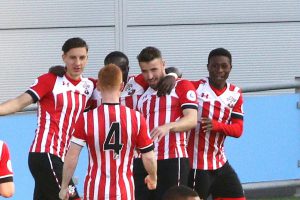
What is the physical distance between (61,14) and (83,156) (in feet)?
9.75

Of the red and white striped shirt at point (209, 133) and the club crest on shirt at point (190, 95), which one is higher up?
the club crest on shirt at point (190, 95)

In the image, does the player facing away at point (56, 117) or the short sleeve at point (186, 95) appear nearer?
the short sleeve at point (186, 95)

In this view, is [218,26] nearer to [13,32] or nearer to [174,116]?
[13,32]

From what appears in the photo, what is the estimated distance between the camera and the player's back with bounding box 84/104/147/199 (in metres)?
9.06

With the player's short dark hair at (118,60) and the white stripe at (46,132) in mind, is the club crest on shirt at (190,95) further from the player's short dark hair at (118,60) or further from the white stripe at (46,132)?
the white stripe at (46,132)

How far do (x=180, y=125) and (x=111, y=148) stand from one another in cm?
110

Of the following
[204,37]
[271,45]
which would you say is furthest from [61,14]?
[271,45]

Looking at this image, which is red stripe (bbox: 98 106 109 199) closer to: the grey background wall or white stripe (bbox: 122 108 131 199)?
white stripe (bbox: 122 108 131 199)

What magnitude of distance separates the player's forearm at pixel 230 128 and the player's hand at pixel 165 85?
62 cm

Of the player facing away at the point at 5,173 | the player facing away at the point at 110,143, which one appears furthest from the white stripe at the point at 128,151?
the player facing away at the point at 5,173

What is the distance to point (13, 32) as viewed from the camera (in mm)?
15281

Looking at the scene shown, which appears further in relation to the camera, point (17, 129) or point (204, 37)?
point (204, 37)

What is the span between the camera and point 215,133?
35.4 ft

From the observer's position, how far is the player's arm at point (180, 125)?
966cm
